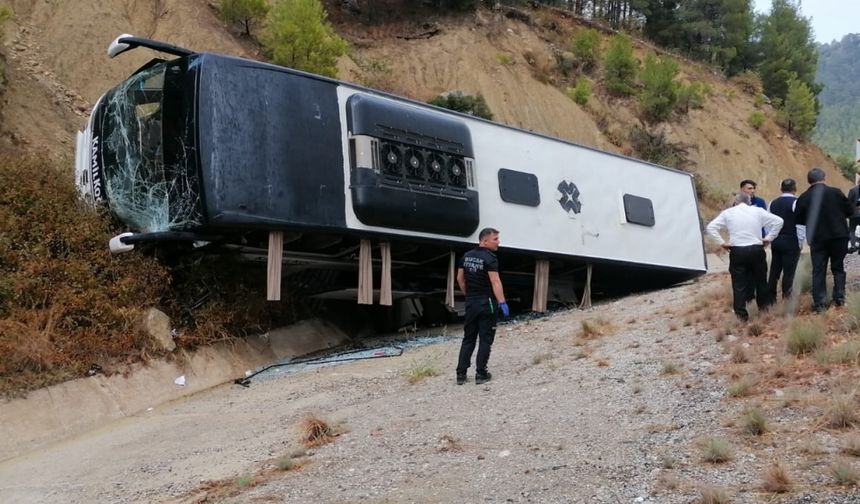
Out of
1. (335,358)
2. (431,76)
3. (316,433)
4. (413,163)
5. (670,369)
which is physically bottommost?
(335,358)

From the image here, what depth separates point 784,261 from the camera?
9.16 m

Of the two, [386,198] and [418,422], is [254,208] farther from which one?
[418,422]

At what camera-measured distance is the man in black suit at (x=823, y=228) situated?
8.51 metres

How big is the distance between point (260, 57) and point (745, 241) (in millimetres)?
17004

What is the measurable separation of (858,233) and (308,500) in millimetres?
13869

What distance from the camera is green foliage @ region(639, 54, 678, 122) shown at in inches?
A: 1257

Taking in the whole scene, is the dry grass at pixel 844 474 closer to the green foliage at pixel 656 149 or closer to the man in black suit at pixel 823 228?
the man in black suit at pixel 823 228

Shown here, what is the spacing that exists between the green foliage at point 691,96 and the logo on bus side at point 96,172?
2857cm

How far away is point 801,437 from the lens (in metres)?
5.23

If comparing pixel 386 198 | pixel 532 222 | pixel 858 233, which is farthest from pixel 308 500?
pixel 858 233

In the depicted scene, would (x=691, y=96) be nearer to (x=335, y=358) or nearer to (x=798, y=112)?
(x=798, y=112)

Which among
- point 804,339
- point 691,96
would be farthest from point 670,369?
point 691,96

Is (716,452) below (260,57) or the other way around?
below

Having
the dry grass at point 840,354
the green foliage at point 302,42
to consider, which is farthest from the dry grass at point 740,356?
the green foliage at point 302,42
